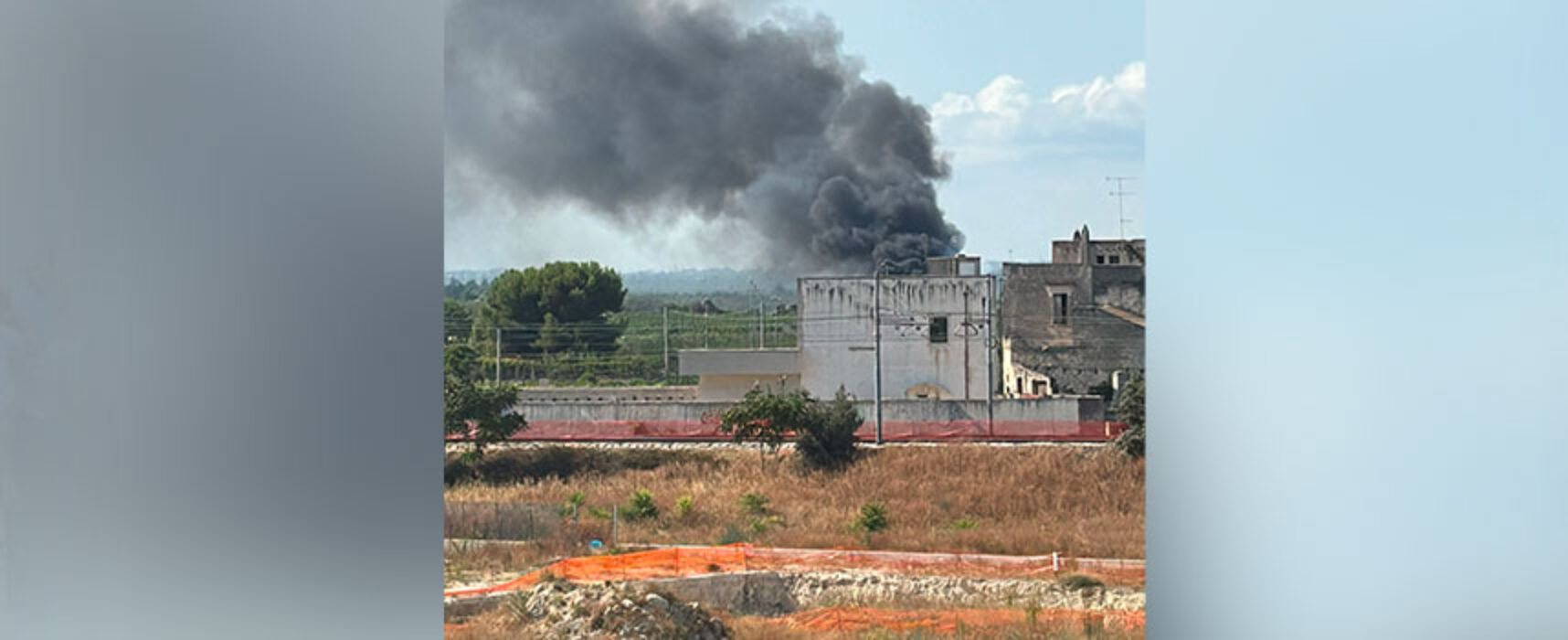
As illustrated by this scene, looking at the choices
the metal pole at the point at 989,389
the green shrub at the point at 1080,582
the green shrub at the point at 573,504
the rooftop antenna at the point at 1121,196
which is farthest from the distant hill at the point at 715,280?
the green shrub at the point at 1080,582

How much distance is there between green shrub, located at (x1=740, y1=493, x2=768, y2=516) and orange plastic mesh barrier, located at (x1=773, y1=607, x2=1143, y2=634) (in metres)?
0.76

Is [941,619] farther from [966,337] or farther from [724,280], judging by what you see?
[724,280]

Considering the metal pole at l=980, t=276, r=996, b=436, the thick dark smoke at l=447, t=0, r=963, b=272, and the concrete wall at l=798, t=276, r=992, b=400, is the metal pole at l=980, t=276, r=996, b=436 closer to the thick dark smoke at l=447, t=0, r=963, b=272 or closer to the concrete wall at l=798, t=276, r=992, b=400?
Answer: the concrete wall at l=798, t=276, r=992, b=400

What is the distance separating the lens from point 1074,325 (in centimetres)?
973

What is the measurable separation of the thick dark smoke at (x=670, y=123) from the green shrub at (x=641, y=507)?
1.62 meters

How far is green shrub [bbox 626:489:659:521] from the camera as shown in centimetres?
959

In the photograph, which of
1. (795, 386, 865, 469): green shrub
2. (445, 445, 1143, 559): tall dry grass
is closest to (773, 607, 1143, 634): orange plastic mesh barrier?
(445, 445, 1143, 559): tall dry grass

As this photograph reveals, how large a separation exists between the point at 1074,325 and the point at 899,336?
1057 mm

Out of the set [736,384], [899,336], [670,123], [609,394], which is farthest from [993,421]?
[670,123]

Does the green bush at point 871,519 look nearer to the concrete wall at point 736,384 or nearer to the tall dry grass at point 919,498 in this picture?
the tall dry grass at point 919,498
